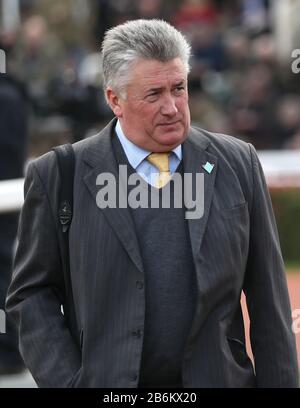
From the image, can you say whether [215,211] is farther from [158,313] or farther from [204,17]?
[204,17]

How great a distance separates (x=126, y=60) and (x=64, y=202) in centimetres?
53

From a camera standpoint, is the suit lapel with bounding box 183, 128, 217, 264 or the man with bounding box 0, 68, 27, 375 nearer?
the suit lapel with bounding box 183, 128, 217, 264

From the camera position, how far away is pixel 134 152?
14.0 feet

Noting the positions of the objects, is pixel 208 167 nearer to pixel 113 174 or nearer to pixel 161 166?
pixel 161 166

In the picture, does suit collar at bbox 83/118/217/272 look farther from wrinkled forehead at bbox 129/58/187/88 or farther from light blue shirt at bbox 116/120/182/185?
wrinkled forehead at bbox 129/58/187/88

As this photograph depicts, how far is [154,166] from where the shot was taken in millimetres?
4254

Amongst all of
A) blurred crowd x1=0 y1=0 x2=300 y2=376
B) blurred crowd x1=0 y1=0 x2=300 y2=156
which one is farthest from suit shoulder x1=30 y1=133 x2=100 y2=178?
blurred crowd x1=0 y1=0 x2=300 y2=156

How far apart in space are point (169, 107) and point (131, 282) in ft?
1.95

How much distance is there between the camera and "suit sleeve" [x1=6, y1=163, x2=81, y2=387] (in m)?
4.24

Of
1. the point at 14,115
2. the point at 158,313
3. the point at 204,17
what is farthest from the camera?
the point at 204,17

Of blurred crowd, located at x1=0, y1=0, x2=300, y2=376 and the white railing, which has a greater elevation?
blurred crowd, located at x1=0, y1=0, x2=300, y2=376

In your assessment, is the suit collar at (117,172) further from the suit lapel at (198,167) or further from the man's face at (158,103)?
the man's face at (158,103)

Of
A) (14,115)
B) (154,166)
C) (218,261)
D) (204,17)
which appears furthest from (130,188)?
(204,17)
